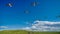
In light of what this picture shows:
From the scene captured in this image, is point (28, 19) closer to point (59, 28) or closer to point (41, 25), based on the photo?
point (41, 25)

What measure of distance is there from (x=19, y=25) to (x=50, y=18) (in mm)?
479

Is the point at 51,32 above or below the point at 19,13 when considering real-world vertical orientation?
below

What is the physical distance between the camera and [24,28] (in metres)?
1.75

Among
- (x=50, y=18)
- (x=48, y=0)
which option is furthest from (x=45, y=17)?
(x=48, y=0)

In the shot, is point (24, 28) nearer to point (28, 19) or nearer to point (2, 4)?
point (28, 19)

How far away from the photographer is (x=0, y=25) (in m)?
1.71

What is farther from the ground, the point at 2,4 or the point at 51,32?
the point at 2,4

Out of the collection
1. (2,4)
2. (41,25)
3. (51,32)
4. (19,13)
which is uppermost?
(2,4)

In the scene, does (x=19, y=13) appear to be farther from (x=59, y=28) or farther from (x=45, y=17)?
(x=59, y=28)

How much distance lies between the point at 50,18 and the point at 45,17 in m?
0.08

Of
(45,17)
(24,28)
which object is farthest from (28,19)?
(45,17)

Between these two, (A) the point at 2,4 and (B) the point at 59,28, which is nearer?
(A) the point at 2,4

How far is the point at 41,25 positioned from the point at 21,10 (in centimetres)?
38

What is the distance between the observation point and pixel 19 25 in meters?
1.74
